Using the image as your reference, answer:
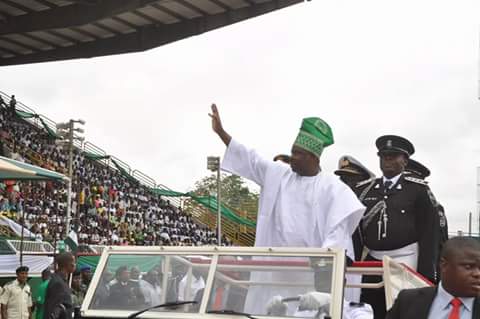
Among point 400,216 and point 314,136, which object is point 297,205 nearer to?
point 314,136

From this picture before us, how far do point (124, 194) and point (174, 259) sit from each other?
30.5 m

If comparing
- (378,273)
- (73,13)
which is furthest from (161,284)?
(73,13)

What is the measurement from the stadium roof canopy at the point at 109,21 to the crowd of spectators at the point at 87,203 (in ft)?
13.3

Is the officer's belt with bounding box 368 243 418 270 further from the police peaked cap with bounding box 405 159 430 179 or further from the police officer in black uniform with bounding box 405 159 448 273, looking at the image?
the police peaked cap with bounding box 405 159 430 179

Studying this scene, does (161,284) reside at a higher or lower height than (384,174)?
lower

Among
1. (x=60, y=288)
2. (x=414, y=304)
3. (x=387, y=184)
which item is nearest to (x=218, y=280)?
(x=414, y=304)

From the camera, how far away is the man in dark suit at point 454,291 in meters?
2.97

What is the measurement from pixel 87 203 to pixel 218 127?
82.6ft

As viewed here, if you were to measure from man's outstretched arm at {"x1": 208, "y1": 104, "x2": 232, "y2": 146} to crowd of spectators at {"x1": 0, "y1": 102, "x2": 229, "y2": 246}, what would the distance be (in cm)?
1849

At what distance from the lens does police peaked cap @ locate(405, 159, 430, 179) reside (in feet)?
22.5

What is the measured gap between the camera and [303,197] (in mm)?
5461

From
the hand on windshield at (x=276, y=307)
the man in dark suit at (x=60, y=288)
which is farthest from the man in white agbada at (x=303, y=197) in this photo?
the man in dark suit at (x=60, y=288)

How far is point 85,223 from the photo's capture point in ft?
95.1

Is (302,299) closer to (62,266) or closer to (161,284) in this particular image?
(161,284)
